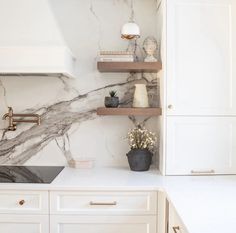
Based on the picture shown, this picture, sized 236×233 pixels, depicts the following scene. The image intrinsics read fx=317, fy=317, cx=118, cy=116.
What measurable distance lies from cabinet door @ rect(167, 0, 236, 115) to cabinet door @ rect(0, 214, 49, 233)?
1065 millimetres

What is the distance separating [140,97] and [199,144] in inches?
20.9

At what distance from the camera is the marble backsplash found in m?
2.43

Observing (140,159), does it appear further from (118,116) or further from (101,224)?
(101,224)

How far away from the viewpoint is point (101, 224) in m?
1.89

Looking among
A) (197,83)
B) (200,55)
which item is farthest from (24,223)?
(200,55)

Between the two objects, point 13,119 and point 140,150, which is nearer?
point 140,150

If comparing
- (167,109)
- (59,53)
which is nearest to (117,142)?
(167,109)

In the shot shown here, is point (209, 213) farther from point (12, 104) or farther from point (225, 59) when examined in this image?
point (12, 104)

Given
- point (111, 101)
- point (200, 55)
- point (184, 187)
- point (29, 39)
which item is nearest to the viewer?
point (184, 187)

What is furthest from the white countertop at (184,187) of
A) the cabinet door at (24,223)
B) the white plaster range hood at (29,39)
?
the white plaster range hood at (29,39)

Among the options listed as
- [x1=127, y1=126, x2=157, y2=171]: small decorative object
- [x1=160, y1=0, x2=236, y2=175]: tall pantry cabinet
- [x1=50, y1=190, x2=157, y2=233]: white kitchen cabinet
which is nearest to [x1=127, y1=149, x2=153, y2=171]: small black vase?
[x1=127, y1=126, x2=157, y2=171]: small decorative object

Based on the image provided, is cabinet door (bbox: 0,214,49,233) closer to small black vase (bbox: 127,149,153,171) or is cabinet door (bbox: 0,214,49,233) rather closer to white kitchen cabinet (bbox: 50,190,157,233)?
white kitchen cabinet (bbox: 50,190,157,233)

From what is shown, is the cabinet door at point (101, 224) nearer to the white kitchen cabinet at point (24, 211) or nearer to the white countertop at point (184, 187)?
the white kitchen cabinet at point (24, 211)

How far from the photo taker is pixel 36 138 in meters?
2.44
